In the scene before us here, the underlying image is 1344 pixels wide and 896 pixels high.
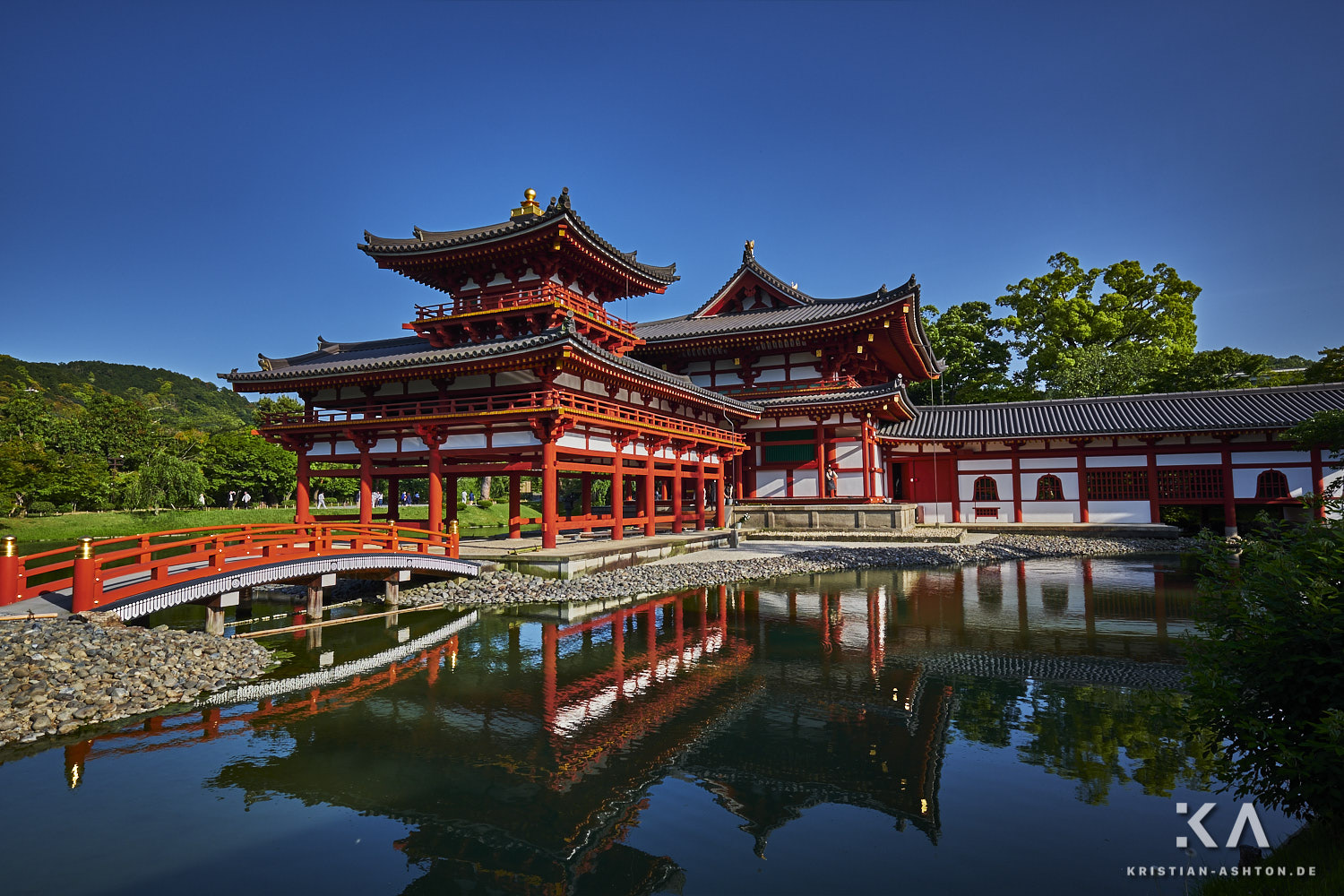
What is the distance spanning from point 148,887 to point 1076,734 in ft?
31.7

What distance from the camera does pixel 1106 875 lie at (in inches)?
213

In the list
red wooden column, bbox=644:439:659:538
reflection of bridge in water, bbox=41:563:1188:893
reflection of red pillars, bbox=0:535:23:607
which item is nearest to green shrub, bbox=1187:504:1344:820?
reflection of bridge in water, bbox=41:563:1188:893

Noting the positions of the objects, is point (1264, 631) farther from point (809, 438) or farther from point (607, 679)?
point (809, 438)

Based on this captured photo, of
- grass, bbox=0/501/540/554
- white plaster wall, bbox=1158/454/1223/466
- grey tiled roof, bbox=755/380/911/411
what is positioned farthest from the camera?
grass, bbox=0/501/540/554

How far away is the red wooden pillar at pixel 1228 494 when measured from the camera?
30.1 m

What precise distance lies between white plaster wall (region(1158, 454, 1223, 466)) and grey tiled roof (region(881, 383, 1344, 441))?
1.77 meters

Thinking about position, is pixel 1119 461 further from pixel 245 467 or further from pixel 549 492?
pixel 245 467

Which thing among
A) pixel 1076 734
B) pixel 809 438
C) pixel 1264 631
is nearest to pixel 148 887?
pixel 1264 631

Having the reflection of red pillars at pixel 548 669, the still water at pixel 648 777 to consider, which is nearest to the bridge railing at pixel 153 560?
the still water at pixel 648 777

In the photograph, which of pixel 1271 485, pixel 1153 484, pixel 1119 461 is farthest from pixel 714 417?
pixel 1271 485

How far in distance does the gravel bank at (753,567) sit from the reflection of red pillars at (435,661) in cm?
422

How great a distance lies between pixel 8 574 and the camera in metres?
11.6

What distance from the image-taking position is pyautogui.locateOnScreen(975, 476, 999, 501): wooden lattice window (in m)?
34.2

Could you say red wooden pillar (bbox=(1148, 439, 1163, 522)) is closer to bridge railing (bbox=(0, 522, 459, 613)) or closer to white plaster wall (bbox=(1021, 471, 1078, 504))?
white plaster wall (bbox=(1021, 471, 1078, 504))
